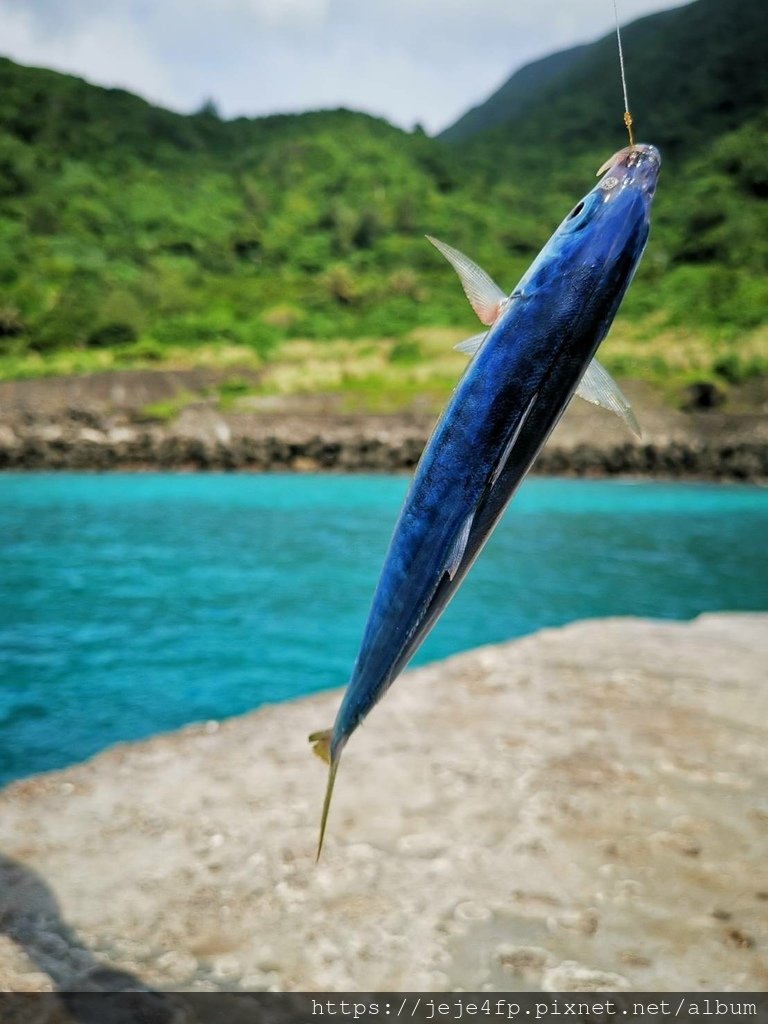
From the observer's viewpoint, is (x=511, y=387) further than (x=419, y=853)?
No

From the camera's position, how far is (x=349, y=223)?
4984 centimetres

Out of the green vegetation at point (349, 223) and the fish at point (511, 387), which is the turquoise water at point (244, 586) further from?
the green vegetation at point (349, 223)

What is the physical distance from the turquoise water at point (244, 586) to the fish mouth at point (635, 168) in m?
6.19

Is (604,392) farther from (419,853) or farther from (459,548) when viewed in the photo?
(419,853)

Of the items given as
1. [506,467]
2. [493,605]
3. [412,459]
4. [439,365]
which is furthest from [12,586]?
[439,365]

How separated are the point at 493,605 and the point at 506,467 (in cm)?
1024

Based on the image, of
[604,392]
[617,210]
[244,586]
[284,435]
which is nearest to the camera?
[617,210]

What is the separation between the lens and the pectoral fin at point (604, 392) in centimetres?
109

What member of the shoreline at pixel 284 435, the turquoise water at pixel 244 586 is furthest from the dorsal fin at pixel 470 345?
the shoreline at pixel 284 435

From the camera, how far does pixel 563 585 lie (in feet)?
40.0

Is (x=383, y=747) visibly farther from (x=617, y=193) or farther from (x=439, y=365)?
(x=439, y=365)

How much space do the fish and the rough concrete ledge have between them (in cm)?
183

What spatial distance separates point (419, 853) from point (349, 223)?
50348mm

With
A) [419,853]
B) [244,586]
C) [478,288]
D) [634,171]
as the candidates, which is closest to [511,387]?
[478,288]
